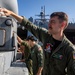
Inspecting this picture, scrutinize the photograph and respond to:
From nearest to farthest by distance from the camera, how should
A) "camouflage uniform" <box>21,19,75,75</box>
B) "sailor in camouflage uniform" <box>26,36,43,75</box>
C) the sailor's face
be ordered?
1. "camouflage uniform" <box>21,19,75,75</box>
2. the sailor's face
3. "sailor in camouflage uniform" <box>26,36,43,75</box>

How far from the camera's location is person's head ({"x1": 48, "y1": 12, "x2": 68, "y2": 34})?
127 inches

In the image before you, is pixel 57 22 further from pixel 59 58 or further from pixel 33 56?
pixel 33 56

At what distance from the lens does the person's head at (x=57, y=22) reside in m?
3.21

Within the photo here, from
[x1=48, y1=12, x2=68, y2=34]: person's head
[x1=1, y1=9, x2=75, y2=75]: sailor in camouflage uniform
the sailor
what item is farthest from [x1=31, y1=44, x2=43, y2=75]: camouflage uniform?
[x1=48, y1=12, x2=68, y2=34]: person's head

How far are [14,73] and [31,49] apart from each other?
11.5 ft

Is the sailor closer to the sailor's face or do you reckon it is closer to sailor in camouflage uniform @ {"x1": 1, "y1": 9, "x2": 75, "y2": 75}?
sailor in camouflage uniform @ {"x1": 1, "y1": 9, "x2": 75, "y2": 75}

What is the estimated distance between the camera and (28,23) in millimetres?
3668

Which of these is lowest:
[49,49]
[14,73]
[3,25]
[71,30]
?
[71,30]

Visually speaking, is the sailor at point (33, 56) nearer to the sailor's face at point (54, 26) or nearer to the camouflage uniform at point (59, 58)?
the camouflage uniform at point (59, 58)

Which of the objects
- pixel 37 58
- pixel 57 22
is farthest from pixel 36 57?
pixel 57 22

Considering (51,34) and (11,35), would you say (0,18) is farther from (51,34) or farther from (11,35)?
(51,34)

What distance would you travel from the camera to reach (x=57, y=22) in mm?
3250

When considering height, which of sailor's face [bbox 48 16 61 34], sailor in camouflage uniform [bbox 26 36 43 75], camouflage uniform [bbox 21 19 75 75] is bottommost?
sailor in camouflage uniform [bbox 26 36 43 75]

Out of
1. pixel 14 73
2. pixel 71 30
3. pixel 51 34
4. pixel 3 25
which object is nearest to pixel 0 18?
pixel 3 25
